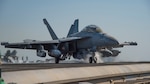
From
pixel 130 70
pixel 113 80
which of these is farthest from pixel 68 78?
pixel 130 70

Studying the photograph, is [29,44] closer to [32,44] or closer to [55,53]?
[32,44]

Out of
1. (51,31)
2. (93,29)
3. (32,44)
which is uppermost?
(51,31)

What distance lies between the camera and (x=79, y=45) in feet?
110

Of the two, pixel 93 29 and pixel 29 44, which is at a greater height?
pixel 93 29

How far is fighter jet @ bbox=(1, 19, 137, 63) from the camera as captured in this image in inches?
1224

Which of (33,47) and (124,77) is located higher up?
(33,47)

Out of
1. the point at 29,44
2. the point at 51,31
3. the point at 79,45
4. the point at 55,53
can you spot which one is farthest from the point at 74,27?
the point at 55,53

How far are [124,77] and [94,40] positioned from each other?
46.2 ft

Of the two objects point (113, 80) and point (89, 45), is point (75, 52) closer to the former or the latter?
point (89, 45)

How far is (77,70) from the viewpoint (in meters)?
15.3

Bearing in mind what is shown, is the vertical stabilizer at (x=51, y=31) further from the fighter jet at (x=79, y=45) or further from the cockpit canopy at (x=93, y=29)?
the cockpit canopy at (x=93, y=29)

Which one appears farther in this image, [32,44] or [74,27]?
[74,27]

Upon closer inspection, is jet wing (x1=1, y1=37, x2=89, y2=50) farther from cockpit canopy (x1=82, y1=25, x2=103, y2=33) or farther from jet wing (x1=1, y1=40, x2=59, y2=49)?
cockpit canopy (x1=82, y1=25, x2=103, y2=33)

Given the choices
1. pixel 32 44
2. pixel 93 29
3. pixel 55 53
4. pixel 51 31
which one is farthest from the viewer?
pixel 51 31
